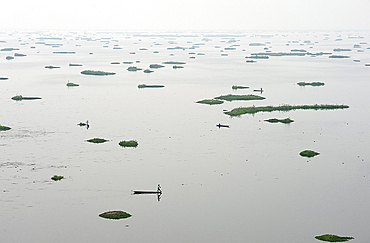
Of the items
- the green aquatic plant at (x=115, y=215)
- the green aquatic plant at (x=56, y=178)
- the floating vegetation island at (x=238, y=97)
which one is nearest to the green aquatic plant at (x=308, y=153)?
the green aquatic plant at (x=115, y=215)

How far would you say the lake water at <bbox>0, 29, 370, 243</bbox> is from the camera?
40188mm

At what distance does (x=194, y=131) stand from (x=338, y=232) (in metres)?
33.4

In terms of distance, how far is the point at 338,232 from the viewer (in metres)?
39.0

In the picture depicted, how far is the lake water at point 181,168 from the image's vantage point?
4019cm

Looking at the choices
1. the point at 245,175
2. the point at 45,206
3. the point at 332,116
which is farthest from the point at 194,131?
the point at 45,206

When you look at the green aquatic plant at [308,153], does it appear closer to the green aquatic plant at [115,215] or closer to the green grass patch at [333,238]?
the green grass patch at [333,238]

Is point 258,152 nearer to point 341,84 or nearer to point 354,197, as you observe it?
point 354,197

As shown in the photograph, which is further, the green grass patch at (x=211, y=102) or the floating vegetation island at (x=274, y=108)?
the green grass patch at (x=211, y=102)

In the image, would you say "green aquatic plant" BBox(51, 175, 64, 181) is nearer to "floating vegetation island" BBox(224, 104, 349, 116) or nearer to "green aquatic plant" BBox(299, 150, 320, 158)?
"green aquatic plant" BBox(299, 150, 320, 158)

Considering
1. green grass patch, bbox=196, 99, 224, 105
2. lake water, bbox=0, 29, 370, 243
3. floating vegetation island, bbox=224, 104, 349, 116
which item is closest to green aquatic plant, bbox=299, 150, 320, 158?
lake water, bbox=0, 29, 370, 243

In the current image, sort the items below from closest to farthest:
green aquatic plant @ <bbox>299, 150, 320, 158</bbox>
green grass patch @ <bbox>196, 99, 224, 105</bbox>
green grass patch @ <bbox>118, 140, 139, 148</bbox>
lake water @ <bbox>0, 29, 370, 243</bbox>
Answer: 1. lake water @ <bbox>0, 29, 370, 243</bbox>
2. green aquatic plant @ <bbox>299, 150, 320, 158</bbox>
3. green grass patch @ <bbox>118, 140, 139, 148</bbox>
4. green grass patch @ <bbox>196, 99, 224, 105</bbox>

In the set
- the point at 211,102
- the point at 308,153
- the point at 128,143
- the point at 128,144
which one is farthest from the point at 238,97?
the point at 308,153

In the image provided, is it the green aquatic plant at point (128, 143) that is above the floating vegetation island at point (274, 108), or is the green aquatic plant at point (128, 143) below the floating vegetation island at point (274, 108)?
below

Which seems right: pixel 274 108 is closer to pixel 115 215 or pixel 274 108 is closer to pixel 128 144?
pixel 128 144
